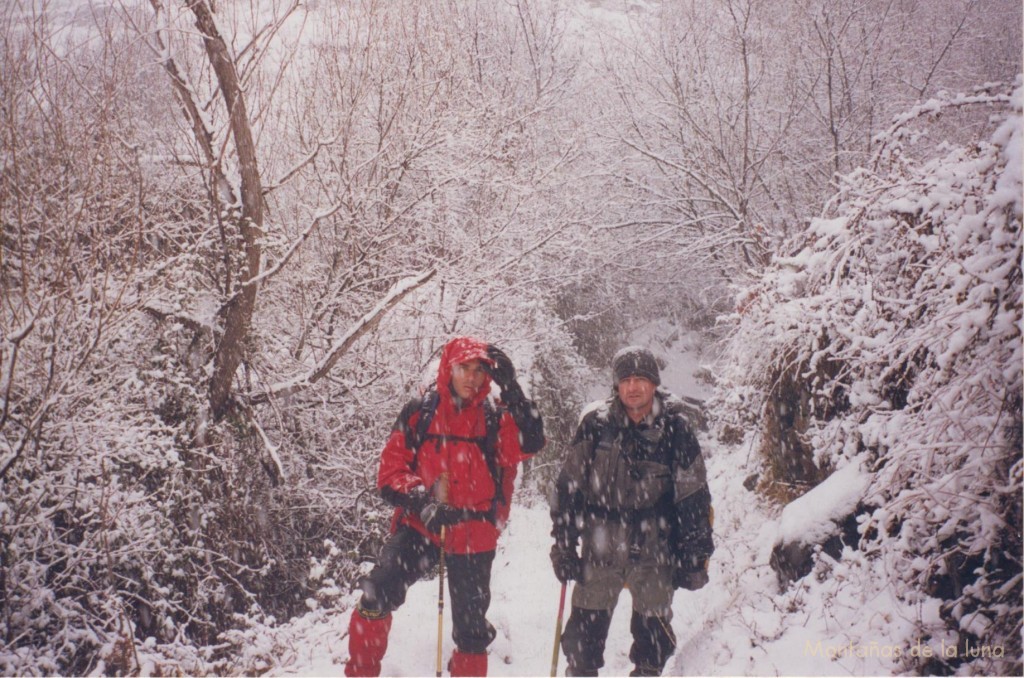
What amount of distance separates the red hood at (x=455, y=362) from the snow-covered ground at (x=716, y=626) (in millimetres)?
1997

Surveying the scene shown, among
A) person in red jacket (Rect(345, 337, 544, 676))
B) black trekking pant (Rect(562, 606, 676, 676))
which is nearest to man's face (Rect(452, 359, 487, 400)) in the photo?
person in red jacket (Rect(345, 337, 544, 676))

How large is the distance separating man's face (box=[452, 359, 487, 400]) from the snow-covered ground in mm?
2038

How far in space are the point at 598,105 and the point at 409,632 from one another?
12.5 meters

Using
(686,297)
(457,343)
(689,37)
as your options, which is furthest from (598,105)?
(457,343)

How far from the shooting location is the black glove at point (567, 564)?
3107mm

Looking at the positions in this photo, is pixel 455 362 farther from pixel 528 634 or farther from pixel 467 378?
pixel 528 634

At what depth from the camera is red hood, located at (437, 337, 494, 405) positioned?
331 cm

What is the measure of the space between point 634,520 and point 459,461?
3.43ft

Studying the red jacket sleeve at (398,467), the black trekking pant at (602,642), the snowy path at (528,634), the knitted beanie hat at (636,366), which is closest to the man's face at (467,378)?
the red jacket sleeve at (398,467)

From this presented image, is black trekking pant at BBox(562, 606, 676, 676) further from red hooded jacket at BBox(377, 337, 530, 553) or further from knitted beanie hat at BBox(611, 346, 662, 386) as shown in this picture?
A: knitted beanie hat at BBox(611, 346, 662, 386)

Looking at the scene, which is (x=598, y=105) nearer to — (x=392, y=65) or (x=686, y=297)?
(x=686, y=297)

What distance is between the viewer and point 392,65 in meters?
7.77

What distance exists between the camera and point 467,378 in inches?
130

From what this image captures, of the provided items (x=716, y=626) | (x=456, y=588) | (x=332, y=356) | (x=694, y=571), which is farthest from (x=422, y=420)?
(x=332, y=356)
